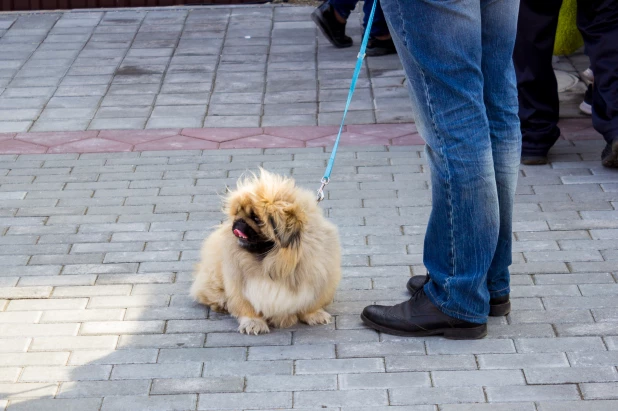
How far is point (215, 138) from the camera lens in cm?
625

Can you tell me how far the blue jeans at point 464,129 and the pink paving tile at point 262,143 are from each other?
2.51m

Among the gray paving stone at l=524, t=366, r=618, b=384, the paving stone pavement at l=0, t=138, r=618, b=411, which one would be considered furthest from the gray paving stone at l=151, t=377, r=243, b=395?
the gray paving stone at l=524, t=366, r=618, b=384

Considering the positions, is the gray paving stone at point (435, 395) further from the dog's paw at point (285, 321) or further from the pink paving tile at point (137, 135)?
the pink paving tile at point (137, 135)

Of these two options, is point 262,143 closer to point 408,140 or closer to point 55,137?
point 408,140

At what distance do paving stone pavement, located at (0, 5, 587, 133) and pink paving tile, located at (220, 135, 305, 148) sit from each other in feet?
0.99

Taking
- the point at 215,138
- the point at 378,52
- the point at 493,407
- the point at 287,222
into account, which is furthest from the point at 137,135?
the point at 493,407

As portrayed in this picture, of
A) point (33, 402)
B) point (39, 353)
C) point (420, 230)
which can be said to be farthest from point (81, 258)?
point (420, 230)

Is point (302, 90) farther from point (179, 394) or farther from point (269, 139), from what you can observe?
point (179, 394)

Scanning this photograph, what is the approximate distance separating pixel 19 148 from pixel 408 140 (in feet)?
8.89

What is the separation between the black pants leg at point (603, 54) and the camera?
212 inches

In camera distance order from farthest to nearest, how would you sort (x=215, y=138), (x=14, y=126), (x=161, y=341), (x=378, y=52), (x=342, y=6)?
(x=378, y=52) → (x=342, y=6) → (x=14, y=126) → (x=215, y=138) → (x=161, y=341)

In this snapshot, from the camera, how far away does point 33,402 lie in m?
3.36

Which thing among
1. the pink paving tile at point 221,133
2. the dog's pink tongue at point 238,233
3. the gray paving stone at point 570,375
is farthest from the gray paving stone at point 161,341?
the pink paving tile at point 221,133

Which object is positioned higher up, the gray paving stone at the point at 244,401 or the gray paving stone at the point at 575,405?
the gray paving stone at the point at 575,405
